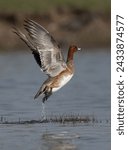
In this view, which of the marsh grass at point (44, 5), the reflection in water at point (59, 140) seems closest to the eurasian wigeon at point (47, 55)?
the reflection in water at point (59, 140)

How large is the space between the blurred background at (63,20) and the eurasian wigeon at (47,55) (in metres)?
13.9

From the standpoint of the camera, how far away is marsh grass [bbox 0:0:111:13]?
29062mm

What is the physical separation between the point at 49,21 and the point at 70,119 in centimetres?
1514

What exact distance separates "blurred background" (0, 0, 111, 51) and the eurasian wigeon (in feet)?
45.7

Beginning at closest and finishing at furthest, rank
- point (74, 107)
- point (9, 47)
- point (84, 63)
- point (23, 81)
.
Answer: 1. point (74, 107)
2. point (23, 81)
3. point (84, 63)
4. point (9, 47)

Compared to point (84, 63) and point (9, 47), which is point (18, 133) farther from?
point (9, 47)

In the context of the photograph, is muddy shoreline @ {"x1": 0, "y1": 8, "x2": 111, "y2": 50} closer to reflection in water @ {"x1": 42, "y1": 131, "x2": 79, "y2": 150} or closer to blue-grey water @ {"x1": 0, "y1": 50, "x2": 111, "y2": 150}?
blue-grey water @ {"x1": 0, "y1": 50, "x2": 111, "y2": 150}

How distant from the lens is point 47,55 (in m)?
13.4

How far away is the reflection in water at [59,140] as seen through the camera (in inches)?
438

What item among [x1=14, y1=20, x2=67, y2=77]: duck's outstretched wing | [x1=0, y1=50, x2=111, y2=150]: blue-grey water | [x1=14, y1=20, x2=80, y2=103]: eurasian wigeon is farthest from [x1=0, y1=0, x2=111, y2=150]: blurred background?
[x1=14, y1=20, x2=67, y2=77]: duck's outstretched wing

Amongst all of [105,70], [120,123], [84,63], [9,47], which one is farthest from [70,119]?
[9,47]

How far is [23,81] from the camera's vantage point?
66.2 ft

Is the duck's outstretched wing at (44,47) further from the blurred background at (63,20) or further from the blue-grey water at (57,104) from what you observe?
the blurred background at (63,20)

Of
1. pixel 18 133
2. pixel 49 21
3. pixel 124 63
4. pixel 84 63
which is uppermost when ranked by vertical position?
pixel 49 21
